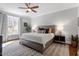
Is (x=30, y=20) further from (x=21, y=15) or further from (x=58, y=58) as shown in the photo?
(x=58, y=58)

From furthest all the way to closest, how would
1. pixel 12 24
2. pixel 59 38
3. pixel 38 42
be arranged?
1. pixel 59 38
2. pixel 38 42
3. pixel 12 24

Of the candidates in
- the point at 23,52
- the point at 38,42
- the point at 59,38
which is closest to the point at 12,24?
the point at 23,52

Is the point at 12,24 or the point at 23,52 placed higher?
the point at 12,24

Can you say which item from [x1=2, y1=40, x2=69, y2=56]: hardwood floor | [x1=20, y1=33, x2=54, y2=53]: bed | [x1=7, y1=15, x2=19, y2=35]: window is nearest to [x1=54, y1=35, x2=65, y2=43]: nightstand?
[x1=2, y1=40, x2=69, y2=56]: hardwood floor

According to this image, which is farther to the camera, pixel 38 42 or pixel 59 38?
pixel 59 38

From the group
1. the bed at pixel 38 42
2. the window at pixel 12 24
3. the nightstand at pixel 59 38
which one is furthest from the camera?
the nightstand at pixel 59 38

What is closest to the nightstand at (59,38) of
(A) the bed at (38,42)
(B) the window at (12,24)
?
(A) the bed at (38,42)

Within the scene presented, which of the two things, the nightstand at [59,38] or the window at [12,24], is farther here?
the nightstand at [59,38]

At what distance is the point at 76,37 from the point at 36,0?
1.85m

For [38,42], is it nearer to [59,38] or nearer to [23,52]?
[23,52]

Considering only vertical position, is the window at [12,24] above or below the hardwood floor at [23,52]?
above

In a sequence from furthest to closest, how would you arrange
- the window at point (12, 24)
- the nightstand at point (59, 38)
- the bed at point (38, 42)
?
the nightstand at point (59, 38), the bed at point (38, 42), the window at point (12, 24)

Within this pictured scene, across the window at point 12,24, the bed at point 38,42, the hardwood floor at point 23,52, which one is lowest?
the hardwood floor at point 23,52

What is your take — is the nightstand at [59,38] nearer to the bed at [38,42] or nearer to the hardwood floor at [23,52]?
the hardwood floor at [23,52]
